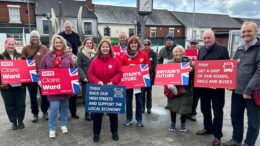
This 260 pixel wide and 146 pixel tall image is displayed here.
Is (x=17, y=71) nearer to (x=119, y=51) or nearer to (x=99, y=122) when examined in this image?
(x=99, y=122)

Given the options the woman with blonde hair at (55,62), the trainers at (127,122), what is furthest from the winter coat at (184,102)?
Answer: the woman with blonde hair at (55,62)

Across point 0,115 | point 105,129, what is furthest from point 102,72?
point 0,115

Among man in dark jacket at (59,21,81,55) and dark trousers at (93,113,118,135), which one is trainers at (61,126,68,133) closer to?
dark trousers at (93,113,118,135)

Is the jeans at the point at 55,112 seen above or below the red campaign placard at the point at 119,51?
below

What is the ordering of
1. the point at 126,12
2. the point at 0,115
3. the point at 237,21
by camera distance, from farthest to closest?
the point at 237,21, the point at 126,12, the point at 0,115

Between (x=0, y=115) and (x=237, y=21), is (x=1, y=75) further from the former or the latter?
(x=237, y=21)

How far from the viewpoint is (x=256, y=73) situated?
2.88 m

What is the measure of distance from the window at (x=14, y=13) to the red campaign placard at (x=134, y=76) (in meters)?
28.1

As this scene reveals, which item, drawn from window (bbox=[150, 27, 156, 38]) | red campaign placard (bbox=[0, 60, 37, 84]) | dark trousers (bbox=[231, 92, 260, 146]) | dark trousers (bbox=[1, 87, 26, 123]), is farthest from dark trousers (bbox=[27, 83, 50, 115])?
window (bbox=[150, 27, 156, 38])

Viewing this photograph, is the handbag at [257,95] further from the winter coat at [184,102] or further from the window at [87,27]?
the window at [87,27]

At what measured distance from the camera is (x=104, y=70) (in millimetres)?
3543

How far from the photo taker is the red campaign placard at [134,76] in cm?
417

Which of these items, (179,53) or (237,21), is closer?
(179,53)

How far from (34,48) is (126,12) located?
110 ft
